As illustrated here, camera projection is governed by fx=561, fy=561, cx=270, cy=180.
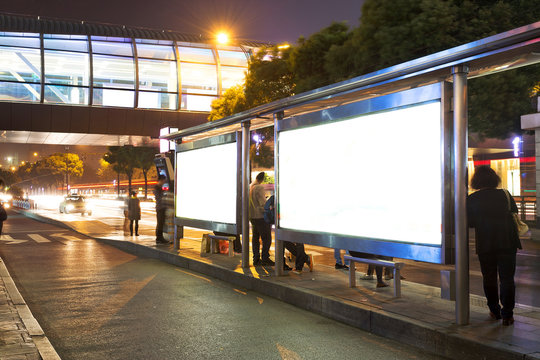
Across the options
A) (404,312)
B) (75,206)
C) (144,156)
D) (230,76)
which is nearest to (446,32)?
(404,312)

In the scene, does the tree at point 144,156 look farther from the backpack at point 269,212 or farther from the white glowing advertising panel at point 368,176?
the white glowing advertising panel at point 368,176

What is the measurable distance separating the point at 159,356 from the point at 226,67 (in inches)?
1309

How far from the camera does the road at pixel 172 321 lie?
5562 mm

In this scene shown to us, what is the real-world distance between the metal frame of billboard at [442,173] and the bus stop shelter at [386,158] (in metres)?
0.01

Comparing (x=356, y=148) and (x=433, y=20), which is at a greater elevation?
(x=433, y=20)

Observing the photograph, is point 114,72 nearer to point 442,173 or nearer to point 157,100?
point 157,100

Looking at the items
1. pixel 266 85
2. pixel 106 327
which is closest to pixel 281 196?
pixel 106 327

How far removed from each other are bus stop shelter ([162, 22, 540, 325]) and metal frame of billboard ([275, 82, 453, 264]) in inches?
0.5

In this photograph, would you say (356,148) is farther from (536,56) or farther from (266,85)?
(266,85)

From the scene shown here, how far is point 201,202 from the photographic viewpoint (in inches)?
487

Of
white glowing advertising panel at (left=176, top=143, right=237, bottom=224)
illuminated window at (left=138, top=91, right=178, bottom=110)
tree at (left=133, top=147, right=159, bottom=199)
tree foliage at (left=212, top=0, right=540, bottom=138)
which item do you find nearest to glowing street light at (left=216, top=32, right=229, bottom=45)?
illuminated window at (left=138, top=91, right=178, bottom=110)

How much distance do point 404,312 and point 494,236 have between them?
52.6 inches

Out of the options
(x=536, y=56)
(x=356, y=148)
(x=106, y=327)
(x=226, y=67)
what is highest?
(x=226, y=67)

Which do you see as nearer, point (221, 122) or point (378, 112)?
point (378, 112)
